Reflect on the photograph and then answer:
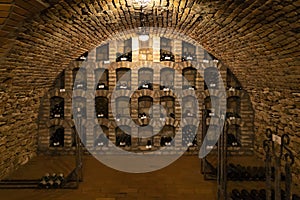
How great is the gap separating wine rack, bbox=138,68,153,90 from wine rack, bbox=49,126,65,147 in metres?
1.99

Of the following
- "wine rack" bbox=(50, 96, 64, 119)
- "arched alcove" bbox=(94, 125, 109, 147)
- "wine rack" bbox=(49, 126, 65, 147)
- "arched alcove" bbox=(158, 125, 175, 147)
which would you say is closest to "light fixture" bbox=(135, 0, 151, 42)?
"arched alcove" bbox=(158, 125, 175, 147)

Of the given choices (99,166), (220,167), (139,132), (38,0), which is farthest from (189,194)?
(38,0)

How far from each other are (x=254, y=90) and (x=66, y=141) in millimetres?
3980

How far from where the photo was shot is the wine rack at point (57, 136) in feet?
23.8

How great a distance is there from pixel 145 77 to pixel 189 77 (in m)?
0.97

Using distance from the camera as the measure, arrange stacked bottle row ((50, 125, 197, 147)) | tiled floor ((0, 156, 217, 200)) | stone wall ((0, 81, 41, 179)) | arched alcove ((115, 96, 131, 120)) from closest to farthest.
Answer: tiled floor ((0, 156, 217, 200)) < stone wall ((0, 81, 41, 179)) < stacked bottle row ((50, 125, 197, 147)) < arched alcove ((115, 96, 131, 120))

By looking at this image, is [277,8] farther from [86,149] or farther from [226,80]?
[86,149]

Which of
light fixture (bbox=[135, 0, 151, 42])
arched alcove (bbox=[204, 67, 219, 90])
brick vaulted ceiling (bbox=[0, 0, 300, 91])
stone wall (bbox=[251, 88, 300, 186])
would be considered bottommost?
stone wall (bbox=[251, 88, 300, 186])

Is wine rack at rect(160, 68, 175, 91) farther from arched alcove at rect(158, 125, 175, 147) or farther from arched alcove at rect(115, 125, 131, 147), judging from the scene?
arched alcove at rect(115, 125, 131, 147)

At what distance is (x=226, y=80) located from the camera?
719 cm

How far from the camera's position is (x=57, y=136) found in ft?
24.1

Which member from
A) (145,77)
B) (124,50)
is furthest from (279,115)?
(124,50)

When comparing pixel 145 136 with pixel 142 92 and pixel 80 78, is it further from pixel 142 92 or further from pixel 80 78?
pixel 80 78

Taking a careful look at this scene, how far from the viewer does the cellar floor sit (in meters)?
4.86
